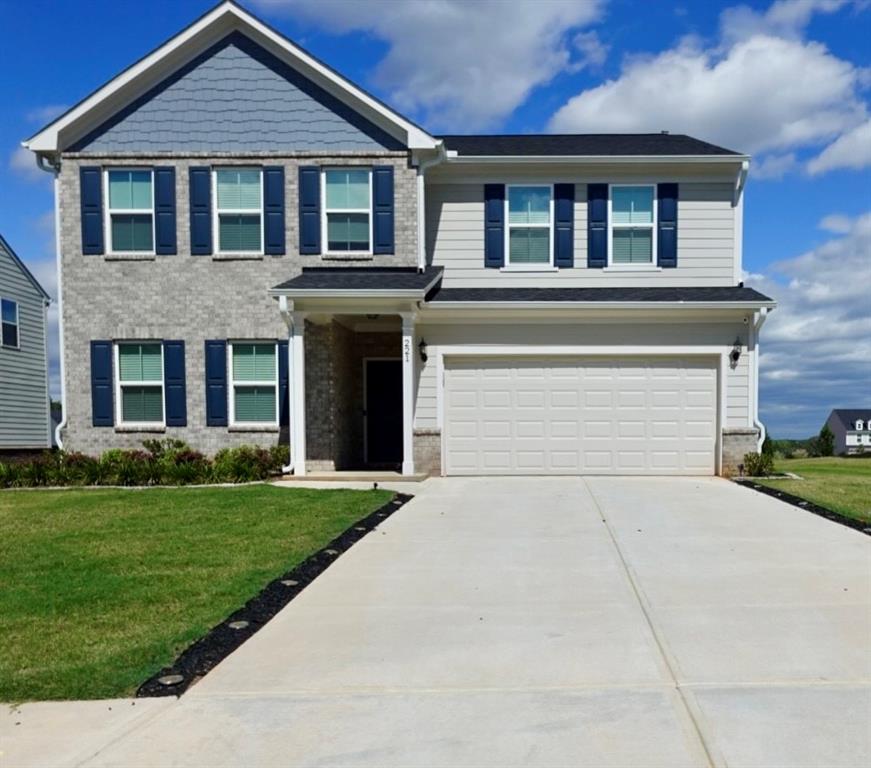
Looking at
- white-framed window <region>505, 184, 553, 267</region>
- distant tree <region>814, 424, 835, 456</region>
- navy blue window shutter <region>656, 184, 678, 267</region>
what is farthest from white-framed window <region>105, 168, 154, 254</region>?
distant tree <region>814, 424, 835, 456</region>

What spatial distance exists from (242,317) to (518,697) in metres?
12.3

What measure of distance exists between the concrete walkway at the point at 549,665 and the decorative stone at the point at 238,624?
0.50 ft

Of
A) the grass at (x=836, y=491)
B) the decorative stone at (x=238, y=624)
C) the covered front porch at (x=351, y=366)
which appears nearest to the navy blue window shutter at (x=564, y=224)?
the covered front porch at (x=351, y=366)

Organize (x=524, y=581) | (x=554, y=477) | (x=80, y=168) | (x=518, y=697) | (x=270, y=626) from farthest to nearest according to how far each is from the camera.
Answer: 1. (x=80, y=168)
2. (x=554, y=477)
3. (x=524, y=581)
4. (x=270, y=626)
5. (x=518, y=697)

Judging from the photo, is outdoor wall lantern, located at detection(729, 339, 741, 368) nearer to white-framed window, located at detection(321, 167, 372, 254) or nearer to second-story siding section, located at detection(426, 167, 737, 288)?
second-story siding section, located at detection(426, 167, 737, 288)

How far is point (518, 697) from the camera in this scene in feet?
13.6

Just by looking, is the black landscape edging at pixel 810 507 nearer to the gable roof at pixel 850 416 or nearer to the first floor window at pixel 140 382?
the first floor window at pixel 140 382

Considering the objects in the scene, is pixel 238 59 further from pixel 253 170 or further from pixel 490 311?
pixel 490 311

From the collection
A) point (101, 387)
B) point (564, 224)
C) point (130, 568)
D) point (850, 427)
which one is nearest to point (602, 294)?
point (564, 224)

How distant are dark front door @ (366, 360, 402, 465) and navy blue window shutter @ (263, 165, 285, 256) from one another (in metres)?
3.40

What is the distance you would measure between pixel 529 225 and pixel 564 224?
0.71m

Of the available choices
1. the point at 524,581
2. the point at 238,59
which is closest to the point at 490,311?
the point at 238,59

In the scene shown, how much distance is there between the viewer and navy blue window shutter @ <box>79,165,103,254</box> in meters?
15.2

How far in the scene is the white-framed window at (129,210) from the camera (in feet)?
50.2
